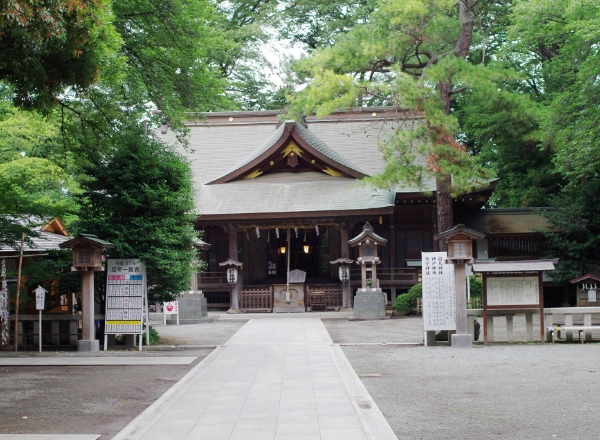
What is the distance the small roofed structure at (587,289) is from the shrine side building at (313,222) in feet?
11.8

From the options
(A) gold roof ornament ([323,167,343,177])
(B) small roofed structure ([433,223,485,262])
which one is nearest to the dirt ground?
(B) small roofed structure ([433,223,485,262])

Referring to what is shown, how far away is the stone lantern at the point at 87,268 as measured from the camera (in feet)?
44.8

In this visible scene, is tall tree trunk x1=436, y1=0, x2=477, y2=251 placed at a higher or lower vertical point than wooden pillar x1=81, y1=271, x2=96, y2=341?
higher

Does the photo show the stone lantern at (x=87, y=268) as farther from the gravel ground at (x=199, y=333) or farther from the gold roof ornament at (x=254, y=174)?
the gold roof ornament at (x=254, y=174)

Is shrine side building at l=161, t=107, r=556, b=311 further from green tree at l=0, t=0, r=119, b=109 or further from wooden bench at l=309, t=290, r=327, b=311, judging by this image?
green tree at l=0, t=0, r=119, b=109

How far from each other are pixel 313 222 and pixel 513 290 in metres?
11.2

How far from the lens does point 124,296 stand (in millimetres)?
14258

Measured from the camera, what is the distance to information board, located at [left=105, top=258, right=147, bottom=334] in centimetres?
1416

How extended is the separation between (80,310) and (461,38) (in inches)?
564

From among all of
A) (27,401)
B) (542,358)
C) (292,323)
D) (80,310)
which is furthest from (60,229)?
(542,358)

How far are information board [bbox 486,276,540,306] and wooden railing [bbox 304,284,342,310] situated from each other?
1049 cm

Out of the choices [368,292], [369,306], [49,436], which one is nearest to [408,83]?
[368,292]

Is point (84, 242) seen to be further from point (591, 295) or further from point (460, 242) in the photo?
point (591, 295)

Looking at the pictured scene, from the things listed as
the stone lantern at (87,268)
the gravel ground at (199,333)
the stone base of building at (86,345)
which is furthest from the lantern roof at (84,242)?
the gravel ground at (199,333)
